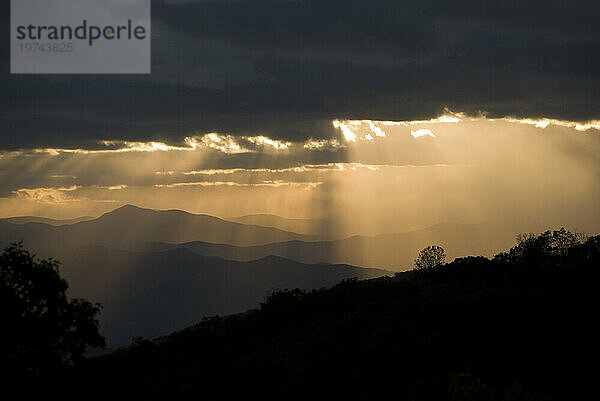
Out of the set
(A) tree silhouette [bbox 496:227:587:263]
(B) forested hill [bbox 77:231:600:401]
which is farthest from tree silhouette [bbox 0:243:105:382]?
(A) tree silhouette [bbox 496:227:587:263]

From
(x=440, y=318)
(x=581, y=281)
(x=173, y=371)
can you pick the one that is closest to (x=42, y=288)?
(x=173, y=371)

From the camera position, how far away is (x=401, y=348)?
3275 cm

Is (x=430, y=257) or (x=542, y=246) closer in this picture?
(x=542, y=246)

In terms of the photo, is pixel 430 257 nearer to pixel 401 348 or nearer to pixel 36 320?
pixel 401 348

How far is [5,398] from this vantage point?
1236 inches

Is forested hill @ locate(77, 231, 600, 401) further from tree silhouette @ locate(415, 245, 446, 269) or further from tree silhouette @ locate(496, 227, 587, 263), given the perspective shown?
tree silhouette @ locate(415, 245, 446, 269)

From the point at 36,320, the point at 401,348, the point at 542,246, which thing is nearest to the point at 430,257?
the point at 542,246

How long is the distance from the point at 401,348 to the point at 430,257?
180 feet

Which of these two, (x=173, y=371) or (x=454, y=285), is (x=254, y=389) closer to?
(x=173, y=371)

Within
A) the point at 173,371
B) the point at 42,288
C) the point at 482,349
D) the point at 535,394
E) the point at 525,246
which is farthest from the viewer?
the point at 525,246

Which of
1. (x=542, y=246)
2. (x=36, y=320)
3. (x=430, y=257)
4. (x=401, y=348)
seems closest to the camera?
(x=36, y=320)

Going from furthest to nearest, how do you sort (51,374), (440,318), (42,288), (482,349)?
(440,318) → (51,374) → (42,288) → (482,349)

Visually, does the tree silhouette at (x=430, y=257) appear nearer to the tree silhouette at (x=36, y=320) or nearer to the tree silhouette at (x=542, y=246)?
the tree silhouette at (x=542, y=246)

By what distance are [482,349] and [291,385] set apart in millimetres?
10199
